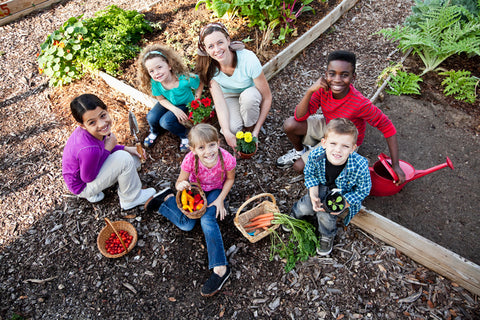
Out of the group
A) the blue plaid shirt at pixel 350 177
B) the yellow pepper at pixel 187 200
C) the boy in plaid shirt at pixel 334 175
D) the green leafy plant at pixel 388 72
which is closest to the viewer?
the boy in plaid shirt at pixel 334 175

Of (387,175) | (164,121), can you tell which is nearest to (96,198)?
(164,121)

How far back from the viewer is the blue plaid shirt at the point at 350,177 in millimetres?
2377

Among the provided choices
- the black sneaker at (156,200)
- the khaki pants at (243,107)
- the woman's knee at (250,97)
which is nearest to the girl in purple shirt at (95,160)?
the black sneaker at (156,200)

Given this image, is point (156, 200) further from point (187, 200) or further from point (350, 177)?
point (350, 177)

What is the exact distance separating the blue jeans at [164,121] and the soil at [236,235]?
0.21 m

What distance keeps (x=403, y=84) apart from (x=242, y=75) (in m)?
2.42

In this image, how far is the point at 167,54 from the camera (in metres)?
3.26

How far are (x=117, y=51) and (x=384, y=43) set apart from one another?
4.34 m

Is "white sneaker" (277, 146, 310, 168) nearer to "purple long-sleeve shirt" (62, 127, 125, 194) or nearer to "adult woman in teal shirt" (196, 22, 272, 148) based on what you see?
"adult woman in teal shirt" (196, 22, 272, 148)

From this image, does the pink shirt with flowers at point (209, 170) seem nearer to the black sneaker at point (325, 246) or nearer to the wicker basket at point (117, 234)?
the wicker basket at point (117, 234)

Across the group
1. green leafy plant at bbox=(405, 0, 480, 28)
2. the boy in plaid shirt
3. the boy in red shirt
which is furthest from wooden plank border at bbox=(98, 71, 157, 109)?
green leafy plant at bbox=(405, 0, 480, 28)

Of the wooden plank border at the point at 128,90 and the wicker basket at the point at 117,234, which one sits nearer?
the wicker basket at the point at 117,234

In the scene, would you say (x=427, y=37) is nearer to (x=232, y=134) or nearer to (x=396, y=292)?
(x=232, y=134)

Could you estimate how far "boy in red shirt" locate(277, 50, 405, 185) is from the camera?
8.43ft
